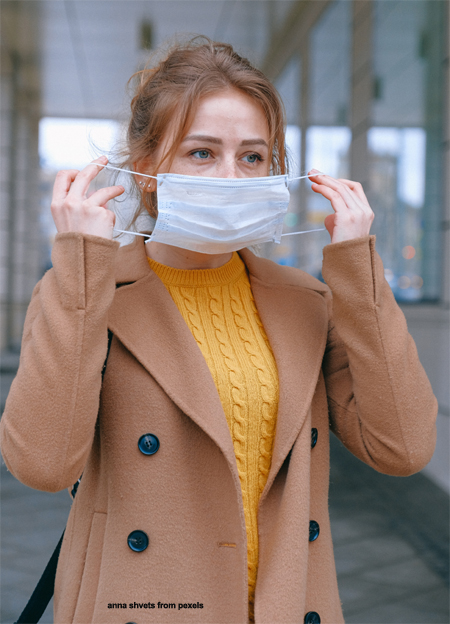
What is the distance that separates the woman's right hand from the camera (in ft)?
4.27

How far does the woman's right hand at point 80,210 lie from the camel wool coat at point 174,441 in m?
0.04

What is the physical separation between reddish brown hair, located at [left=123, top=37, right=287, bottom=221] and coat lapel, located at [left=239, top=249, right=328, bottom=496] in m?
0.35

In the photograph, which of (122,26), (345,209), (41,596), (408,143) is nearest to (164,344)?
(345,209)

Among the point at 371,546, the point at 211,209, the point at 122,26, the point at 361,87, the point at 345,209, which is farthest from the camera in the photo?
the point at 122,26

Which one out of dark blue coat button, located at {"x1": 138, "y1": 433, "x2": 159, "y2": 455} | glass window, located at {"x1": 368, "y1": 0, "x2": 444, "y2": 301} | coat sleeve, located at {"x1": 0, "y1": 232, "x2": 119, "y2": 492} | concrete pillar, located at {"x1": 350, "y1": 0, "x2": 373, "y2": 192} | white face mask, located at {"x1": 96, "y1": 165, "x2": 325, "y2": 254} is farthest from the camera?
concrete pillar, located at {"x1": 350, "y1": 0, "x2": 373, "y2": 192}

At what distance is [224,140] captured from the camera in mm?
1483

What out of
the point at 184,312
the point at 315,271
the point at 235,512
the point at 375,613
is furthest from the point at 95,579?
the point at 315,271

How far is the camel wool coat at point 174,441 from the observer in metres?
1.24

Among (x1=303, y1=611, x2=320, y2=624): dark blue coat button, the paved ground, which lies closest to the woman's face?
(x1=303, y1=611, x2=320, y2=624): dark blue coat button

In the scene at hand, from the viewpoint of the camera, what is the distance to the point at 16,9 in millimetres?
7969

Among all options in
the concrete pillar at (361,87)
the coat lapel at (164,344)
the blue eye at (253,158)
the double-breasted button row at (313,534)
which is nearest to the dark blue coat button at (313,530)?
the double-breasted button row at (313,534)

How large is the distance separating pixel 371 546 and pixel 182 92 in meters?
3.35

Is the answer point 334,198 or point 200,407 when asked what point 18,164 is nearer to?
point 334,198

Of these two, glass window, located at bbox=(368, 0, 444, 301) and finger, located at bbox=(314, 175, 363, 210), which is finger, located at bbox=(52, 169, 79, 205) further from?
glass window, located at bbox=(368, 0, 444, 301)
